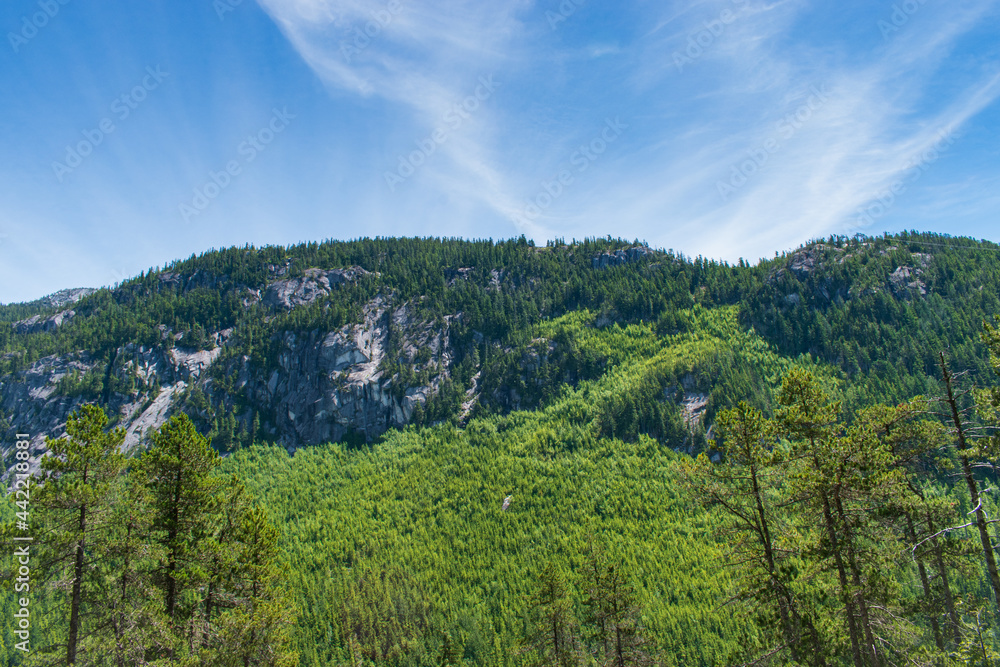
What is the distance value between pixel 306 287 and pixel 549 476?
5123 inches

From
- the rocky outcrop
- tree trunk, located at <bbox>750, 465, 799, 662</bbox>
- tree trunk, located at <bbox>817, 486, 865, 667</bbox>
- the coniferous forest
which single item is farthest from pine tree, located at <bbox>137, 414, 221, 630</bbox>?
the rocky outcrop

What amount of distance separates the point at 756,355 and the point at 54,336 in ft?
786

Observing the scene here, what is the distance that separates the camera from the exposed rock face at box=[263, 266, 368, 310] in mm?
186625

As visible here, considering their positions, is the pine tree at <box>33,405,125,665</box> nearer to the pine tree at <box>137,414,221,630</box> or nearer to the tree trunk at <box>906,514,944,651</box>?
the pine tree at <box>137,414,221,630</box>

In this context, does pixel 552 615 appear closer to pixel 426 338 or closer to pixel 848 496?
pixel 848 496

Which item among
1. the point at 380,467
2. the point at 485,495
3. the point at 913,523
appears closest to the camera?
the point at 913,523

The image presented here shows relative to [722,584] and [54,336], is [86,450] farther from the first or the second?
[54,336]

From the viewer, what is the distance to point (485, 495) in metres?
99.9

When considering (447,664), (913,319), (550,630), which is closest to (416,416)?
(447,664)

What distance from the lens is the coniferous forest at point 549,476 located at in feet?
50.6

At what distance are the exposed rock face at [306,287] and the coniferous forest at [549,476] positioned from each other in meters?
2.56

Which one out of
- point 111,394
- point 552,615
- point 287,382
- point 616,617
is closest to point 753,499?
point 616,617

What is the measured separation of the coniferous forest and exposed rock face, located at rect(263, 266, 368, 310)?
8.40ft

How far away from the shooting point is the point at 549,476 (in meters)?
103
